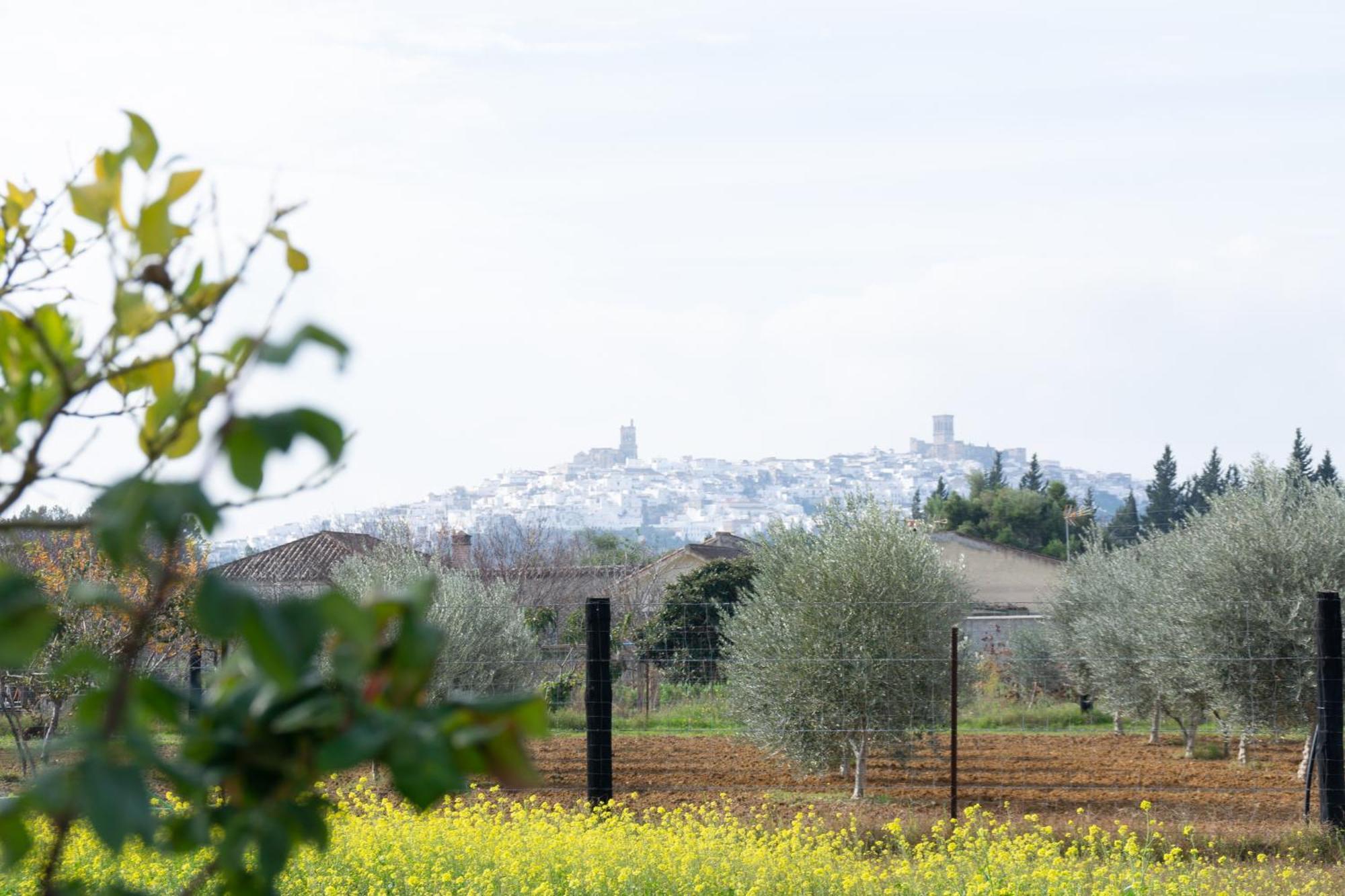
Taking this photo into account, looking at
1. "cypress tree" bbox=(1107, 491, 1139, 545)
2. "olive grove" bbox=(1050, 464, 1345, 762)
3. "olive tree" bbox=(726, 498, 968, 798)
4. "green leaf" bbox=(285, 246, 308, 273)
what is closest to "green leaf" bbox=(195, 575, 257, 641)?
"green leaf" bbox=(285, 246, 308, 273)

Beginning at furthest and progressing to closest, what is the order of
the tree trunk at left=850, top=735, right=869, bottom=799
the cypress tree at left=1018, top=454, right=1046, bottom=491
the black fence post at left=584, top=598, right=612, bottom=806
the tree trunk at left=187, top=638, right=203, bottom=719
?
the cypress tree at left=1018, top=454, right=1046, bottom=491, the tree trunk at left=850, top=735, right=869, bottom=799, the tree trunk at left=187, top=638, right=203, bottom=719, the black fence post at left=584, top=598, right=612, bottom=806

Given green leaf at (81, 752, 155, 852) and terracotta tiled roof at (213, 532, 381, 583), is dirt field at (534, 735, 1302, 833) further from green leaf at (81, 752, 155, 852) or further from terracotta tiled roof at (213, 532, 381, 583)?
terracotta tiled roof at (213, 532, 381, 583)

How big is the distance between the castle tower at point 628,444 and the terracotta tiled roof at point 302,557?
135405mm

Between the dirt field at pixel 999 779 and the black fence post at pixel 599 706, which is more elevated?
the black fence post at pixel 599 706

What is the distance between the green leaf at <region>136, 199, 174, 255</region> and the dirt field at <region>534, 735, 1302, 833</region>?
898 cm

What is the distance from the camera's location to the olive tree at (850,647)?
1156 cm

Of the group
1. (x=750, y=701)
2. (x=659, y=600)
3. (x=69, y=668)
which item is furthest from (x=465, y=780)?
(x=659, y=600)

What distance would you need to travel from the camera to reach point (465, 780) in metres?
0.67

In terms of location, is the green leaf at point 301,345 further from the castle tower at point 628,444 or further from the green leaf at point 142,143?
the castle tower at point 628,444

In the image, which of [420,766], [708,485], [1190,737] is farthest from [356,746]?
[708,485]

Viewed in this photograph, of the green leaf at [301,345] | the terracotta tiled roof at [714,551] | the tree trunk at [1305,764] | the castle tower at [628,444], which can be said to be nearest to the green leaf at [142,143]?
the green leaf at [301,345]

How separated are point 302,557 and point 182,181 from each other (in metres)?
31.5

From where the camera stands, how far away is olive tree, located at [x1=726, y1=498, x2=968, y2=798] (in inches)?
455

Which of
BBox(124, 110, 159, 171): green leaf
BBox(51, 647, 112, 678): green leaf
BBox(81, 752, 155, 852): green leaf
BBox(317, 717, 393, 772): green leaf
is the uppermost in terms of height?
BBox(124, 110, 159, 171): green leaf
